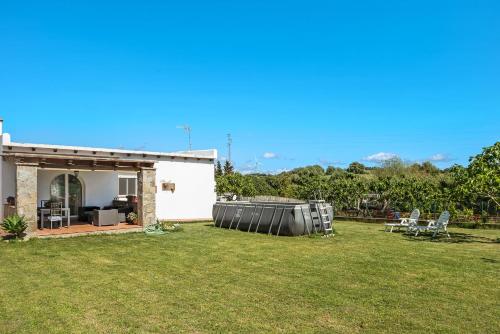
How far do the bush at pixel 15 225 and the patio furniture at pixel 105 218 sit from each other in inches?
132

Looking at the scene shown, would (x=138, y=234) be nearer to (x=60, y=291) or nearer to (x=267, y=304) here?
(x=60, y=291)

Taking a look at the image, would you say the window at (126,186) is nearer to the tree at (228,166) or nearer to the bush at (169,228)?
the bush at (169,228)

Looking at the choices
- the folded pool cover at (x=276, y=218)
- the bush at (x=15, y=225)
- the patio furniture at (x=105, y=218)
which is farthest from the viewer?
the patio furniture at (x=105, y=218)

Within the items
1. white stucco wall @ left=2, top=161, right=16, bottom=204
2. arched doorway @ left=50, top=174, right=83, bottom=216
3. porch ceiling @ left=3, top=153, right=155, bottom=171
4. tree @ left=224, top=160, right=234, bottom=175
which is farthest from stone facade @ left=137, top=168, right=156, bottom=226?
tree @ left=224, top=160, right=234, bottom=175

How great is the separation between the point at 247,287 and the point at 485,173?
10.7 metres

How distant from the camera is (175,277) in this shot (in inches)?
326

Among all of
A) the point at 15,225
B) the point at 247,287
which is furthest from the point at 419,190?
the point at 15,225

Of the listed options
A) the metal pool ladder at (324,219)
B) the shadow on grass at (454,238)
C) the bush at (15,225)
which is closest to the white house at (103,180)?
the bush at (15,225)

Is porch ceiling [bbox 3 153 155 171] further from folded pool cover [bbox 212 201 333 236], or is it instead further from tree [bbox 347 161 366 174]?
tree [bbox 347 161 366 174]

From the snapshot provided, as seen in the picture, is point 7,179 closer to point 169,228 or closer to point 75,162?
point 75,162

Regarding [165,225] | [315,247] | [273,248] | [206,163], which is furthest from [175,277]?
[206,163]

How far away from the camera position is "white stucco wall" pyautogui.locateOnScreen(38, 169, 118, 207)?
17.5m

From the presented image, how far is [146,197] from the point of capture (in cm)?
1667

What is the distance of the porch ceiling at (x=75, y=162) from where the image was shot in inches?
539
